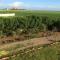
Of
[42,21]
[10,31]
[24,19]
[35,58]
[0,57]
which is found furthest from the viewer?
[42,21]

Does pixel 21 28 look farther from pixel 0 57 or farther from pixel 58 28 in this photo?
pixel 0 57

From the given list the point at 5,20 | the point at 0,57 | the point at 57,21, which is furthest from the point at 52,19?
the point at 0,57

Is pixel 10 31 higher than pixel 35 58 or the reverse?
the reverse

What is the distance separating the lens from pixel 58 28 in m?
28.1

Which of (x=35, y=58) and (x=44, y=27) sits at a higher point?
(x=35, y=58)

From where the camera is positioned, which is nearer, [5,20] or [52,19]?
[5,20]

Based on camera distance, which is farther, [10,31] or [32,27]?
[32,27]

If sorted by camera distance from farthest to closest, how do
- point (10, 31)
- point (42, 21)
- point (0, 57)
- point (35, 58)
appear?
1. point (42, 21)
2. point (10, 31)
3. point (0, 57)
4. point (35, 58)

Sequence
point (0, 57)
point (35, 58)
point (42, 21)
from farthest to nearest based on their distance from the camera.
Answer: point (42, 21) < point (0, 57) < point (35, 58)

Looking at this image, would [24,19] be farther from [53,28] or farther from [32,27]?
[53,28]

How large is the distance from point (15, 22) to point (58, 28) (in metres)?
5.56

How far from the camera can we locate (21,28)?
81.2 feet

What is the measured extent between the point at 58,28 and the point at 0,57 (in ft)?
52.1

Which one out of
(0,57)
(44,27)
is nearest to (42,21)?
(44,27)
